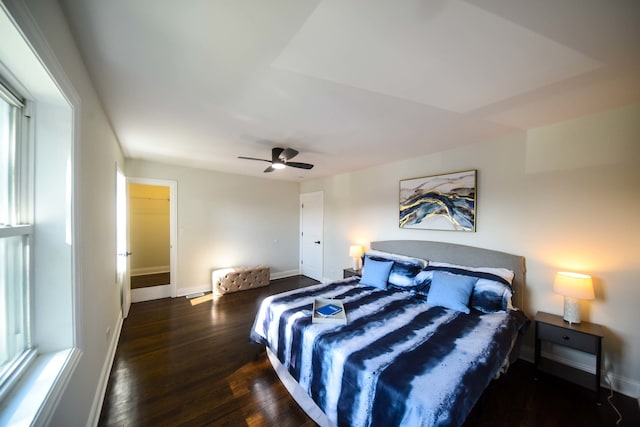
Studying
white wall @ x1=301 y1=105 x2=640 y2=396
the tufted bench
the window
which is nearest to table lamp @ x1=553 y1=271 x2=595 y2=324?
white wall @ x1=301 y1=105 x2=640 y2=396

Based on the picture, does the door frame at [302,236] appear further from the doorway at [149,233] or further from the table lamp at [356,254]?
the doorway at [149,233]

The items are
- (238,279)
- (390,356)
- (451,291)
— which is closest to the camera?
(390,356)

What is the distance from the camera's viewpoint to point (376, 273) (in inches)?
118

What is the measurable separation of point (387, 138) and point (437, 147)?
2.71ft

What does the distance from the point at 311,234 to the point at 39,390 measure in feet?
15.0

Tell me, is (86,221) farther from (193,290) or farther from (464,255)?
(464,255)

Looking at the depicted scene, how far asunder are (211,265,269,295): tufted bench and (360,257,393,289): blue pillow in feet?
7.86

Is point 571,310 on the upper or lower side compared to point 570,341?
upper

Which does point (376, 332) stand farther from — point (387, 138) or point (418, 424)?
point (387, 138)

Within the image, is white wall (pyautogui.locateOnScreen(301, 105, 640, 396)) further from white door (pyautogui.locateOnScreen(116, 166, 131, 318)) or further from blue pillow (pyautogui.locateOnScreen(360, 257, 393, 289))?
white door (pyautogui.locateOnScreen(116, 166, 131, 318))

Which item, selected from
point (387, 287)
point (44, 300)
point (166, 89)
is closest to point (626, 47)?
point (387, 287)

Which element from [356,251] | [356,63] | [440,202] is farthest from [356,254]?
[356,63]

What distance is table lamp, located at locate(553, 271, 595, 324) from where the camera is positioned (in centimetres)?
192

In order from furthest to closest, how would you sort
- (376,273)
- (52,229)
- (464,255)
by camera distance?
1. (376,273)
2. (464,255)
3. (52,229)
